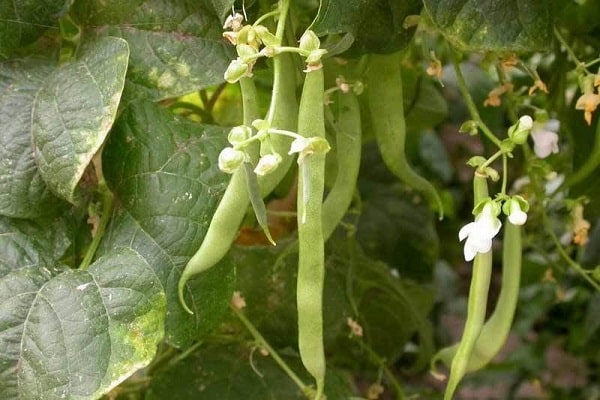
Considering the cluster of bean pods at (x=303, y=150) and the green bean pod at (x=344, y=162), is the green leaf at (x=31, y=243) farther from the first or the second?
the green bean pod at (x=344, y=162)

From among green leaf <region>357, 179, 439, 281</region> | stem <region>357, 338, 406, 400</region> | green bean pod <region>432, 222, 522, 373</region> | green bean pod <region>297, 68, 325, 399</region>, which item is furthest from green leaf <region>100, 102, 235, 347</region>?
green leaf <region>357, 179, 439, 281</region>

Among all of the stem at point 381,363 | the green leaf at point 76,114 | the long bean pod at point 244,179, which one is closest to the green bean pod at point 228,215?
the long bean pod at point 244,179

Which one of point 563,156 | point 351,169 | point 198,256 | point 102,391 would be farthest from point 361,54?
point 563,156

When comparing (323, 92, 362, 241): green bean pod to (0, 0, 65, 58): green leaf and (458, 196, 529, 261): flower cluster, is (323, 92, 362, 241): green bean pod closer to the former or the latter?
(458, 196, 529, 261): flower cluster

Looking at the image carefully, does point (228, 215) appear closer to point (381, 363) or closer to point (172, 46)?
point (172, 46)

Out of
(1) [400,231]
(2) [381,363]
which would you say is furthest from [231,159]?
(1) [400,231]
